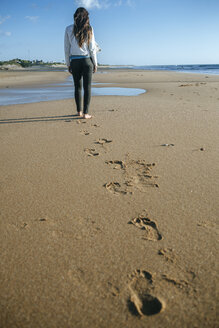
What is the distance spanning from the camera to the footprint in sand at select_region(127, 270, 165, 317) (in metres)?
0.86

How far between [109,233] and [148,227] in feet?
0.75

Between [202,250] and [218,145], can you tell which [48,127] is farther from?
[202,250]

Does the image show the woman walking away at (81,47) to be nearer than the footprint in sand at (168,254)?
No

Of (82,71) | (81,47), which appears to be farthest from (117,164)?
(81,47)

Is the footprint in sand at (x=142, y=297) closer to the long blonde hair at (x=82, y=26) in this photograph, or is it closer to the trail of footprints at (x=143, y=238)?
the trail of footprints at (x=143, y=238)

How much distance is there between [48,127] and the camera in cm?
321

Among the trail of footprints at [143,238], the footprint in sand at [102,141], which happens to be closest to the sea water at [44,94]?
the footprint in sand at [102,141]

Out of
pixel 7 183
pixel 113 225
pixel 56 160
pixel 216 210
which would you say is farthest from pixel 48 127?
pixel 216 210

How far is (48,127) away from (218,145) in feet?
7.29

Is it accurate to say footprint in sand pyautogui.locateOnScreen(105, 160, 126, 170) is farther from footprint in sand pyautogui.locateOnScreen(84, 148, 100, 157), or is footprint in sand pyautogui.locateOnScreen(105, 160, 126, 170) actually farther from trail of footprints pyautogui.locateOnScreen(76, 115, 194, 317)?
footprint in sand pyautogui.locateOnScreen(84, 148, 100, 157)

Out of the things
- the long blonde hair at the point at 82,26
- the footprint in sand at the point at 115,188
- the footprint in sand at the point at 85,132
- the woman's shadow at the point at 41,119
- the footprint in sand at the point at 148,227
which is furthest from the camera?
the woman's shadow at the point at 41,119

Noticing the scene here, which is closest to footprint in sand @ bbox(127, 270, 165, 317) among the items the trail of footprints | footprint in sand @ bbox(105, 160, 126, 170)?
the trail of footprints

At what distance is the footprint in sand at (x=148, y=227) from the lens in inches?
47.0

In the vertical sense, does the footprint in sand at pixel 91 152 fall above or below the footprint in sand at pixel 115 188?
above
